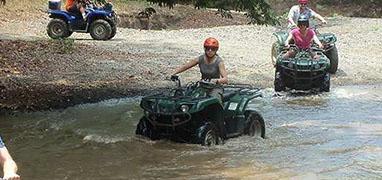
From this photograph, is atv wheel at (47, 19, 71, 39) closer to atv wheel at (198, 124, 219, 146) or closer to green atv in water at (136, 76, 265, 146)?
green atv in water at (136, 76, 265, 146)

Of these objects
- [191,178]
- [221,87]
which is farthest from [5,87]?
[191,178]

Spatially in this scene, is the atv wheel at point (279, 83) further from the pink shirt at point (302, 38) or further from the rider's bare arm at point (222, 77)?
the rider's bare arm at point (222, 77)

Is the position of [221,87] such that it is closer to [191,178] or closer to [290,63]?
[191,178]

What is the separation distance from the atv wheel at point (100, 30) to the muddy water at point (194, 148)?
875cm

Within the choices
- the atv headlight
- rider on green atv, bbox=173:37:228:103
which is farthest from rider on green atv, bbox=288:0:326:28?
the atv headlight

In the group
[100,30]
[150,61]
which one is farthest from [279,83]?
[100,30]

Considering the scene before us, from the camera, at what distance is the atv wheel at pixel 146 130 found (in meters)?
8.33

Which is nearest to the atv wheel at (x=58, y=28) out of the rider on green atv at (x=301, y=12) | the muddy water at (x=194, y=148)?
the rider on green atv at (x=301, y=12)

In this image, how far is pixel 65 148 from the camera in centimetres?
836

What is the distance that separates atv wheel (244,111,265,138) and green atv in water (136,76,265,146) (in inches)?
0.5

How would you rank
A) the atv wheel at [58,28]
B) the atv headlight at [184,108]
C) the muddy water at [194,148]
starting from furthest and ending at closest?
1. the atv wheel at [58,28]
2. the atv headlight at [184,108]
3. the muddy water at [194,148]

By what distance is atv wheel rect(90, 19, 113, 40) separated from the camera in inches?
779

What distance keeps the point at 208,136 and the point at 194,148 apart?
0.21m

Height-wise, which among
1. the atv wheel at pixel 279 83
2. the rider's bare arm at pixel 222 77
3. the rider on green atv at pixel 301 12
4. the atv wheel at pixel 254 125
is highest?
the rider on green atv at pixel 301 12
